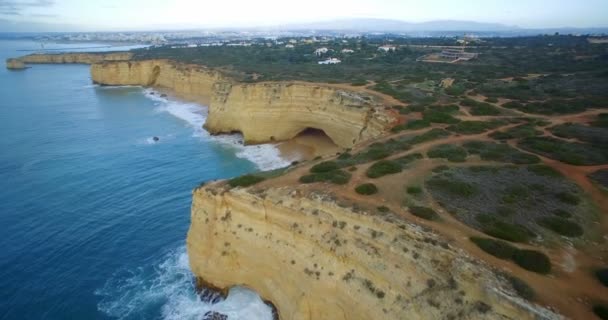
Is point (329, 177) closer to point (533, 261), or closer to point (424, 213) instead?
point (424, 213)

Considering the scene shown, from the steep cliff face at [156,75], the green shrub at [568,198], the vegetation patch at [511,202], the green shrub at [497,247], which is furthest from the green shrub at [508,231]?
Answer: the steep cliff face at [156,75]

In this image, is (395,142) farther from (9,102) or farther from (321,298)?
(9,102)

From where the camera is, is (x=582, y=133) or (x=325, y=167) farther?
(x=582, y=133)

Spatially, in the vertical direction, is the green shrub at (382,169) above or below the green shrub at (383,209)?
above

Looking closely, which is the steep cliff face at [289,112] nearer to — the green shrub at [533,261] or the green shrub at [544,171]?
the green shrub at [544,171]

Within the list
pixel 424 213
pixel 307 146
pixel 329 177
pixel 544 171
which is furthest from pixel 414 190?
pixel 307 146

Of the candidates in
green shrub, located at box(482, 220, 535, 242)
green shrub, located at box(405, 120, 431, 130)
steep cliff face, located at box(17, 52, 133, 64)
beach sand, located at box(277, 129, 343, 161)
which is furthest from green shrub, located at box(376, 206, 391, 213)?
steep cliff face, located at box(17, 52, 133, 64)
